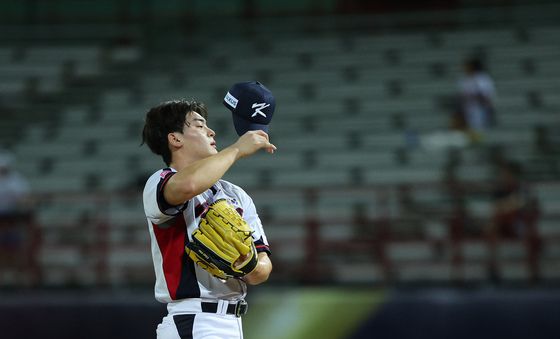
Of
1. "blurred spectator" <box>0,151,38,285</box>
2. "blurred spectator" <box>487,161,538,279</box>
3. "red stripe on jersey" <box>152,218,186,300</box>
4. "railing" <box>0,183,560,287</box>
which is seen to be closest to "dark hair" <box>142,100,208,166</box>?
"red stripe on jersey" <box>152,218,186,300</box>

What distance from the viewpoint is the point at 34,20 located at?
1552cm

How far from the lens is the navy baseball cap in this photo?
380 cm

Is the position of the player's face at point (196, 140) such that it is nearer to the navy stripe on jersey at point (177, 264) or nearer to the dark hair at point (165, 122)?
the dark hair at point (165, 122)

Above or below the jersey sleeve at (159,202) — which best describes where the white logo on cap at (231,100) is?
above

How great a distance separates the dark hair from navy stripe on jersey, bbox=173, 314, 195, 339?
671 mm

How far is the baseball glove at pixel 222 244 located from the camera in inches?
144

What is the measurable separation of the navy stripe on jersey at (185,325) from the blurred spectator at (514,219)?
4.82 meters

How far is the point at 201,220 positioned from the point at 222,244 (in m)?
0.16

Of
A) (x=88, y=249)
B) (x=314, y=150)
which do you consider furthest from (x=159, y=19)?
(x=88, y=249)

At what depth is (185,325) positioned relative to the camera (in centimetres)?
387

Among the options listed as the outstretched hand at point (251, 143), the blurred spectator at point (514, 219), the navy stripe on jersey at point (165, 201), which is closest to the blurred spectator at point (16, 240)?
the blurred spectator at point (514, 219)

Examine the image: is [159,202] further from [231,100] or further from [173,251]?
[231,100]

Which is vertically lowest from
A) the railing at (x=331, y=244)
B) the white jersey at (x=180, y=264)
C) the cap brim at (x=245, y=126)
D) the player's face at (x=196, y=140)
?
the railing at (x=331, y=244)

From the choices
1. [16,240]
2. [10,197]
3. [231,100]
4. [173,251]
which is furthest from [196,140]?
[10,197]
